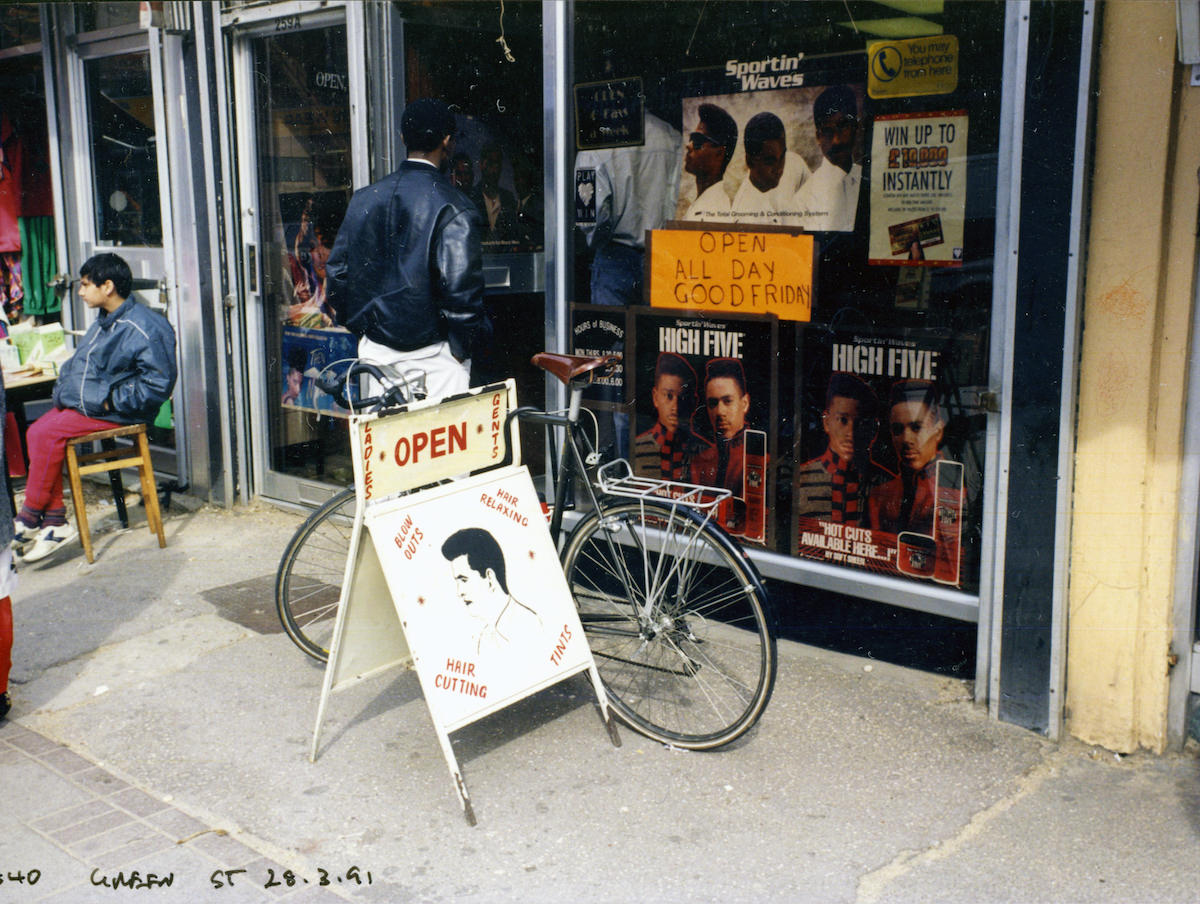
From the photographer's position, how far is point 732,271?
467cm

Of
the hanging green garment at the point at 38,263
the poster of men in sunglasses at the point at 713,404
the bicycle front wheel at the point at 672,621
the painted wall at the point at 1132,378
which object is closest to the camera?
the painted wall at the point at 1132,378

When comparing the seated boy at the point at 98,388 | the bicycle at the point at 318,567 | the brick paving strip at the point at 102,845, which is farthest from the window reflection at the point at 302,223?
the brick paving strip at the point at 102,845

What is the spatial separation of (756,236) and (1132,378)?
4.93 ft

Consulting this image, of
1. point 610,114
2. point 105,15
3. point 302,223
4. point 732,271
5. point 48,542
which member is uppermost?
point 105,15

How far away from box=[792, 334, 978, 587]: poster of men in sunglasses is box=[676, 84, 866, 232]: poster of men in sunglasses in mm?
489

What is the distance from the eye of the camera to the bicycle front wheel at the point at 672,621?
377 centimetres

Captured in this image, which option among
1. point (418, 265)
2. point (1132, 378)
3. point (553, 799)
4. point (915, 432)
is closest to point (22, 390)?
point (418, 265)

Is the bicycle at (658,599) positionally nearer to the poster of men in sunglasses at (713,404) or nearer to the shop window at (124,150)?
the poster of men in sunglasses at (713,404)

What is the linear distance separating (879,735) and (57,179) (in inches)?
246

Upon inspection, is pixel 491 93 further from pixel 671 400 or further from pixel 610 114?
pixel 671 400

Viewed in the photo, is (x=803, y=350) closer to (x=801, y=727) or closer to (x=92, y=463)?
(x=801, y=727)

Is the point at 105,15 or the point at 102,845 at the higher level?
the point at 105,15

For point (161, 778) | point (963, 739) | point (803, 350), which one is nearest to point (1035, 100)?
point (803, 350)

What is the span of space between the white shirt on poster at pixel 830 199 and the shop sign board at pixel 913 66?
29 cm
